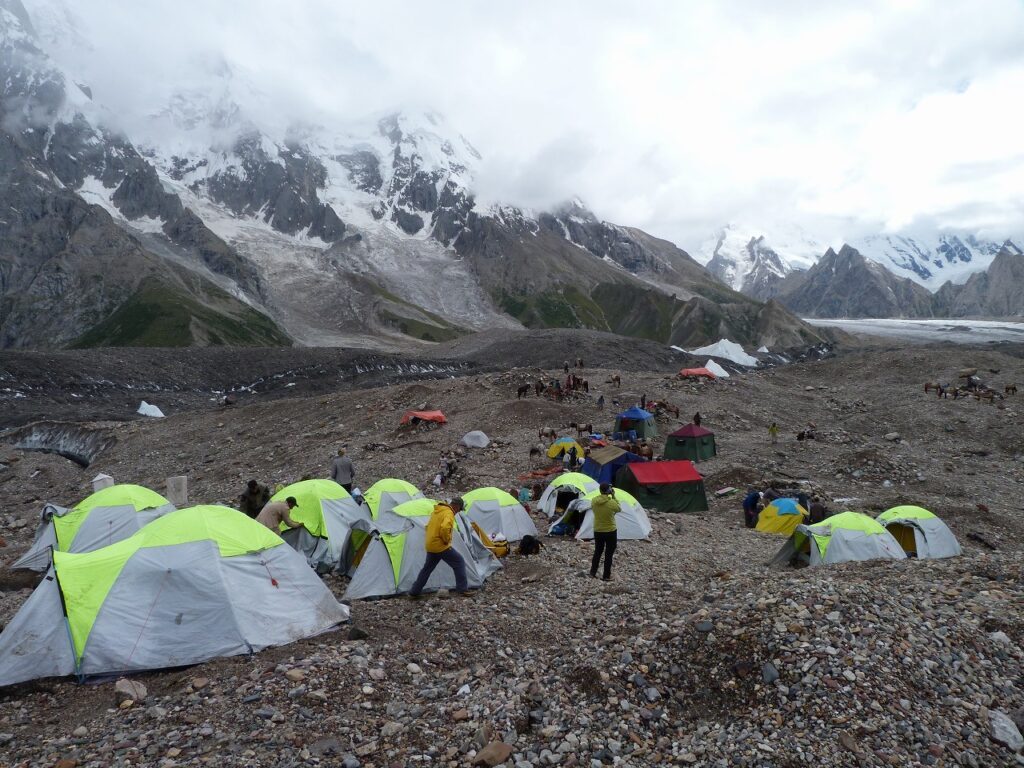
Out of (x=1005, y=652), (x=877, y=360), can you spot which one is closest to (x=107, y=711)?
(x=1005, y=652)

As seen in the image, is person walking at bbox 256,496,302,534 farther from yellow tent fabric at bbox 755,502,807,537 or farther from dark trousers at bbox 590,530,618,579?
yellow tent fabric at bbox 755,502,807,537

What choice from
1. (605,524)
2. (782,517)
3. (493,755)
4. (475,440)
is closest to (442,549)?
(605,524)

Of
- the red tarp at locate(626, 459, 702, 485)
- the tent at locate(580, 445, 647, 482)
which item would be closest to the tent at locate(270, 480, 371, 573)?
the red tarp at locate(626, 459, 702, 485)

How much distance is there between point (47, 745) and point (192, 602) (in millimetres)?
2534

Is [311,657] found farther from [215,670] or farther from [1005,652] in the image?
[1005,652]

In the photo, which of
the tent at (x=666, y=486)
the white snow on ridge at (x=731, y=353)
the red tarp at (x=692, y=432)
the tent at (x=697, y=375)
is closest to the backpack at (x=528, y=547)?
the tent at (x=666, y=486)

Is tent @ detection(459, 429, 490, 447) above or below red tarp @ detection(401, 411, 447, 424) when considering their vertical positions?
below

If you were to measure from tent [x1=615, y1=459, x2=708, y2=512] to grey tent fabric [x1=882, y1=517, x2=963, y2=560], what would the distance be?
22.2 ft

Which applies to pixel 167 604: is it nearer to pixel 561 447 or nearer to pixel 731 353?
pixel 561 447

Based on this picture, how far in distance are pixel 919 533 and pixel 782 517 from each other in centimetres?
386

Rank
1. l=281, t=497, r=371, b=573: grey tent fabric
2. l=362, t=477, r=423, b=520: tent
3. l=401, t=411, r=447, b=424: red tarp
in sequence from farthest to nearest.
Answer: l=401, t=411, r=447, b=424: red tarp < l=362, t=477, r=423, b=520: tent < l=281, t=497, r=371, b=573: grey tent fabric

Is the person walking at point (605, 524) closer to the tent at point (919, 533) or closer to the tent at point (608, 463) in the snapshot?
the tent at point (919, 533)

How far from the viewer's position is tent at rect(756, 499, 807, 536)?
66.0 feet

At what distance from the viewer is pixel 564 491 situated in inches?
807
